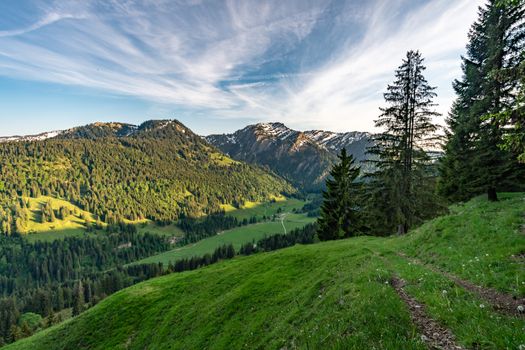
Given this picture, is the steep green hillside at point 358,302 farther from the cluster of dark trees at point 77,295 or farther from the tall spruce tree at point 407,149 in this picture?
the cluster of dark trees at point 77,295

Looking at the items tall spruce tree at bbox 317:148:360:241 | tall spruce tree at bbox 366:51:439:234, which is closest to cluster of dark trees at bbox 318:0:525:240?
tall spruce tree at bbox 366:51:439:234

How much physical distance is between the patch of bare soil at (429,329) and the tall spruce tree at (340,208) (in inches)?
1690

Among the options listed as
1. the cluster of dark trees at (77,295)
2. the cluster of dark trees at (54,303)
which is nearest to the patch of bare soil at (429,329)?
the cluster of dark trees at (77,295)

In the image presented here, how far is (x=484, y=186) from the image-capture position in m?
30.3

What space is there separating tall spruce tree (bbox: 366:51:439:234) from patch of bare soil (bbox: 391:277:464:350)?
2495 cm

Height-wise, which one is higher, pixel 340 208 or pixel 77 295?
pixel 340 208

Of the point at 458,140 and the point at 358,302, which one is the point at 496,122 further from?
the point at 358,302

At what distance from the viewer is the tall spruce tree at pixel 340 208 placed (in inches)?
2154

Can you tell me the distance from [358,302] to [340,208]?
143 feet

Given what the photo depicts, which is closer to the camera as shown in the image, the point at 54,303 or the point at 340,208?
the point at 340,208

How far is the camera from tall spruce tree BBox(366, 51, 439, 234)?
3431 cm

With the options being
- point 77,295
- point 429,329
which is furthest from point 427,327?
point 77,295

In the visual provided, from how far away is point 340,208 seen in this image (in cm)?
5503

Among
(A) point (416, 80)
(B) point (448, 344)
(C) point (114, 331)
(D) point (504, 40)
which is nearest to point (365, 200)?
(A) point (416, 80)
